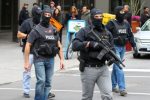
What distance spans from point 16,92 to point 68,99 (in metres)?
1.56

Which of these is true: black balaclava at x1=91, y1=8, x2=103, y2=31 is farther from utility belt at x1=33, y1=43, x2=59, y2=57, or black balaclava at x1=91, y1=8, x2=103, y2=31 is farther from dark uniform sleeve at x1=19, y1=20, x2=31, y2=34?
dark uniform sleeve at x1=19, y1=20, x2=31, y2=34

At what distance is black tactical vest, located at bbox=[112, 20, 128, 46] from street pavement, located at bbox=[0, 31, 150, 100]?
118 cm

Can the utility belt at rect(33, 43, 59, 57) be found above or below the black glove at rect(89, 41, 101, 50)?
below

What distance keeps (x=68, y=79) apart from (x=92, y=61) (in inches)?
239

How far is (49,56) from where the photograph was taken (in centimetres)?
932

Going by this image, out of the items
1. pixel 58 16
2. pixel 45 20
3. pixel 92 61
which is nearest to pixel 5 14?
pixel 58 16

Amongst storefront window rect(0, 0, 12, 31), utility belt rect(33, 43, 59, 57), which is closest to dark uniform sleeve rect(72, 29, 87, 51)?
utility belt rect(33, 43, 59, 57)

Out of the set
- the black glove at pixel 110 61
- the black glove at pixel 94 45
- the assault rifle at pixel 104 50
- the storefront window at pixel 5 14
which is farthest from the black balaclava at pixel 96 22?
the storefront window at pixel 5 14

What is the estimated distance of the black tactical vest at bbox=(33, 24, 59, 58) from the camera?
924 cm

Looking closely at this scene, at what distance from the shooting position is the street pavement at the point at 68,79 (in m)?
11.6

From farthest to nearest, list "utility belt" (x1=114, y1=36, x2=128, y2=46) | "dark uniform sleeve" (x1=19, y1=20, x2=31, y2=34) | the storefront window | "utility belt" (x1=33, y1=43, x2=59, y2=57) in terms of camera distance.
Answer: the storefront window → "utility belt" (x1=114, y1=36, x2=128, y2=46) → "dark uniform sleeve" (x1=19, y1=20, x2=31, y2=34) → "utility belt" (x1=33, y1=43, x2=59, y2=57)

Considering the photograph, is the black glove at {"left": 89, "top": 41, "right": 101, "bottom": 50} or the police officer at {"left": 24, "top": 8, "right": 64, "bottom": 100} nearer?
the black glove at {"left": 89, "top": 41, "right": 101, "bottom": 50}

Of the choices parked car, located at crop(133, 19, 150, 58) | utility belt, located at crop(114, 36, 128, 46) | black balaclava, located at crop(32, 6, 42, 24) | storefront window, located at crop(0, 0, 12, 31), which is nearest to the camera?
black balaclava, located at crop(32, 6, 42, 24)

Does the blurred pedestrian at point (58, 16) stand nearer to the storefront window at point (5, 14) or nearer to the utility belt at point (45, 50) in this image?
the storefront window at point (5, 14)
